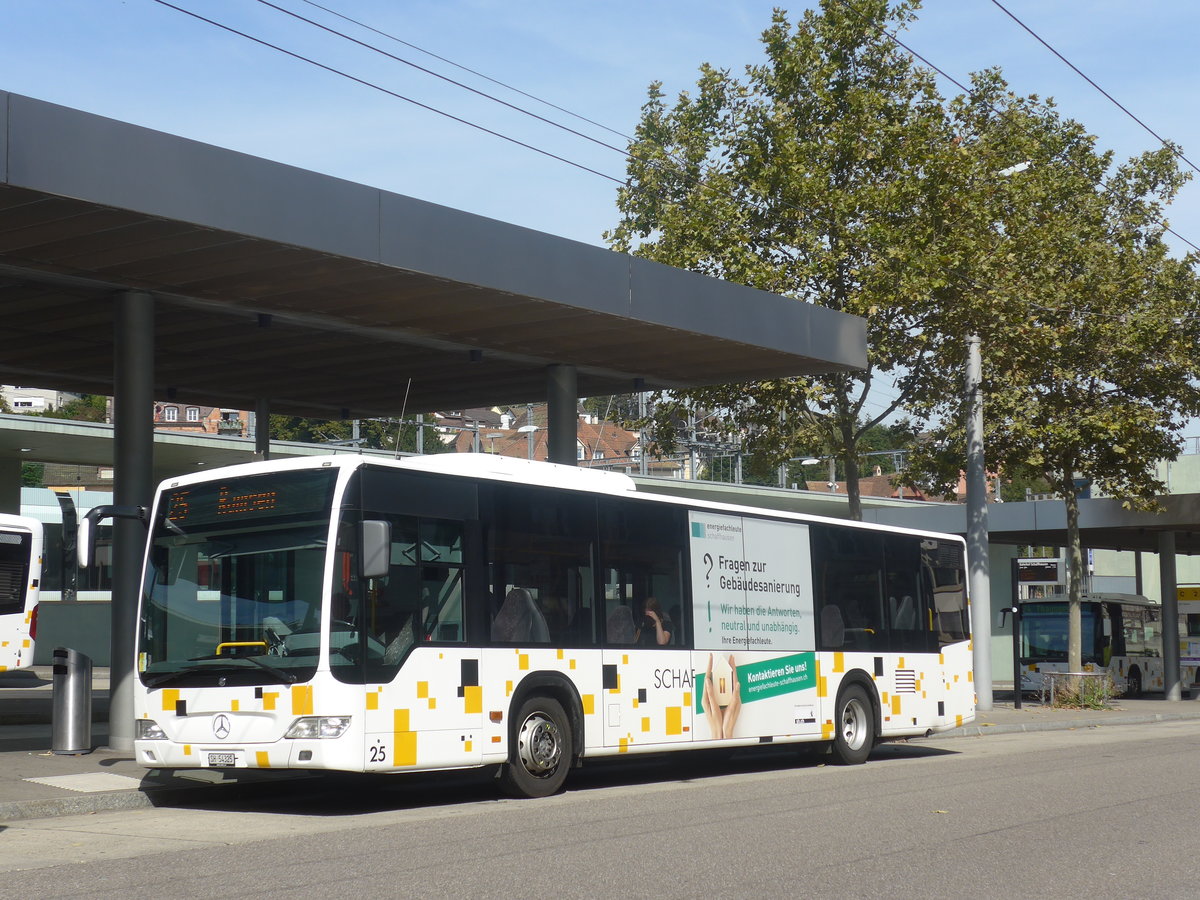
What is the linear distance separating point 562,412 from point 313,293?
533cm

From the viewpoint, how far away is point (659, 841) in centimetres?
972

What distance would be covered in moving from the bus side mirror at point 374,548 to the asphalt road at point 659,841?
1.94 meters

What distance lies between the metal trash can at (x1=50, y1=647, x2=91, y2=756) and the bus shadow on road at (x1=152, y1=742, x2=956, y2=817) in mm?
2211

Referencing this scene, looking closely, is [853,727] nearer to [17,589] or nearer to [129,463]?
[129,463]

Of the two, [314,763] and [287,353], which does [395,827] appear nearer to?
[314,763]

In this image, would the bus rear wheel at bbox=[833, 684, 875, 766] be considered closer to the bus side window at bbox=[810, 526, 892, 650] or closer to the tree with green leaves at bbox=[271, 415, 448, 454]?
the bus side window at bbox=[810, 526, 892, 650]

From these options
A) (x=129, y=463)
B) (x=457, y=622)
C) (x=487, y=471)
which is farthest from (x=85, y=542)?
(x=487, y=471)

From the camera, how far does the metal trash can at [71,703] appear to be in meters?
A: 14.4

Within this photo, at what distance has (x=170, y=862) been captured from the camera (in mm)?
8766

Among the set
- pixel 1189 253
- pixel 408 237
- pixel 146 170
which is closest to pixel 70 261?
pixel 146 170

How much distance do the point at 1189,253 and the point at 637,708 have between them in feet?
74.4

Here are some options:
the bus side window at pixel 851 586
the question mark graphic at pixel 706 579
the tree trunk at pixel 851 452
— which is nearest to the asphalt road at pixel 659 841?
the question mark graphic at pixel 706 579

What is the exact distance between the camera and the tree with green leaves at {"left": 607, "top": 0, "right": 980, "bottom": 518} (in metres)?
23.2

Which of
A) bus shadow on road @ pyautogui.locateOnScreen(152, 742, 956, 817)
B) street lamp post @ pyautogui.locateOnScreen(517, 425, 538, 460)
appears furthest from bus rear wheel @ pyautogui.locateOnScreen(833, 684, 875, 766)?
street lamp post @ pyautogui.locateOnScreen(517, 425, 538, 460)
